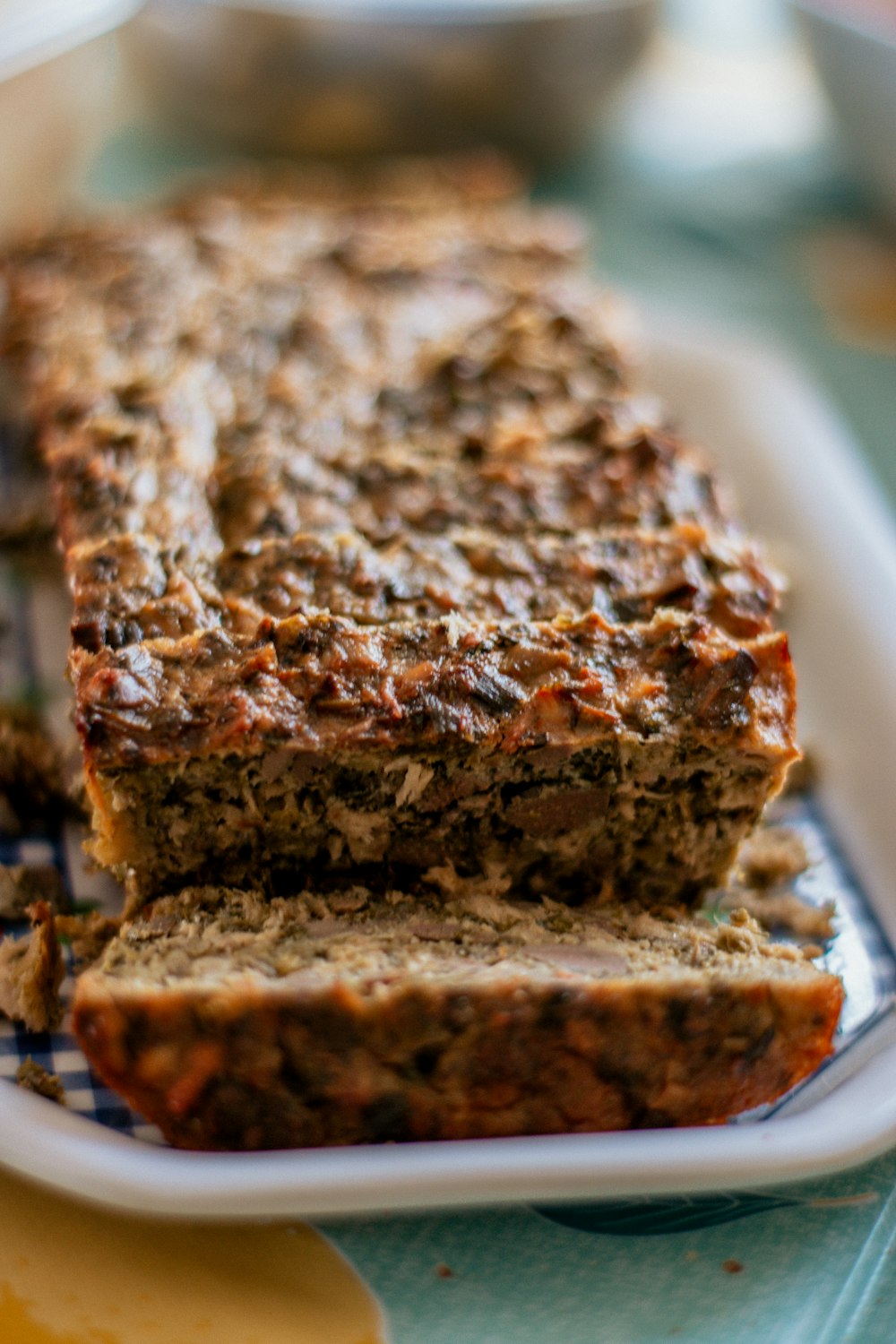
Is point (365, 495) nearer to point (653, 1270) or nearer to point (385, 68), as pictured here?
point (653, 1270)

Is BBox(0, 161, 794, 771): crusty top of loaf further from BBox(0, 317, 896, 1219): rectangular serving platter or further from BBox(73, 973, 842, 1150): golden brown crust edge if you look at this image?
BBox(0, 317, 896, 1219): rectangular serving platter

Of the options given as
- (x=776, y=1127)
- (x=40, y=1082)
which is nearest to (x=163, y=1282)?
(x=40, y=1082)

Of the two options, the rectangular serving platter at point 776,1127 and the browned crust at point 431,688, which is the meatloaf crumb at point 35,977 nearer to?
the rectangular serving platter at point 776,1127

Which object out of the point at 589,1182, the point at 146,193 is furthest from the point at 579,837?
the point at 146,193

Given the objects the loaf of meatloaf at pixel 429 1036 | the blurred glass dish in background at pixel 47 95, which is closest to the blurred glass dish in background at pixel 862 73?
the blurred glass dish in background at pixel 47 95

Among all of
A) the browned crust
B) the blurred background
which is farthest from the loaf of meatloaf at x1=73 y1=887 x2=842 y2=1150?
the blurred background

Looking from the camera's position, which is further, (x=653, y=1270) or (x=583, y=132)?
(x=583, y=132)
